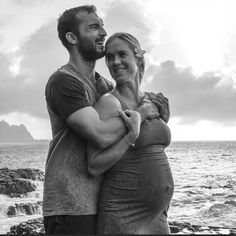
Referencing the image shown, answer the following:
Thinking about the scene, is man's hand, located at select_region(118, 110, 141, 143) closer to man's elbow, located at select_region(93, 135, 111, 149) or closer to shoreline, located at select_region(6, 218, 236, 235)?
man's elbow, located at select_region(93, 135, 111, 149)

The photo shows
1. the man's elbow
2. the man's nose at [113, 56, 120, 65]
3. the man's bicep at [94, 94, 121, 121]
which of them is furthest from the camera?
the man's nose at [113, 56, 120, 65]

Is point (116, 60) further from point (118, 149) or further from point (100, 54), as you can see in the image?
point (118, 149)

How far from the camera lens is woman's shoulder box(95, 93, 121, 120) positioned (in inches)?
157

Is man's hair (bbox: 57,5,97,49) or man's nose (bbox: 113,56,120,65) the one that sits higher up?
man's hair (bbox: 57,5,97,49)

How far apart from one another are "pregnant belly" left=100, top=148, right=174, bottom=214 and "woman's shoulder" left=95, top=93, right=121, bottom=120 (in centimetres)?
36

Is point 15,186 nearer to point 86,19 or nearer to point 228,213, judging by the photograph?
point 228,213

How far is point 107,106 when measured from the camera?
4.02m

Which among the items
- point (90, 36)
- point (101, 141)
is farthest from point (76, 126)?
point (90, 36)

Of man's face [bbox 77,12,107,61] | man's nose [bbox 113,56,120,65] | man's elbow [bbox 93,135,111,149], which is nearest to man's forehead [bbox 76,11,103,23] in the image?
man's face [bbox 77,12,107,61]

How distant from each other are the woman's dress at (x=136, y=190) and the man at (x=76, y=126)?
10 centimetres

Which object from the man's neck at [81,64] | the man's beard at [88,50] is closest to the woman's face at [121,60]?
the man's beard at [88,50]

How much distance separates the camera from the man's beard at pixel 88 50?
422 cm

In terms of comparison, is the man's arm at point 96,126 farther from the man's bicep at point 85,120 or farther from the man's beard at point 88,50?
the man's beard at point 88,50

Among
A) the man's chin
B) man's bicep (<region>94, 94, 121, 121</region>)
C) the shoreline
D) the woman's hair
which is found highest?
the woman's hair
